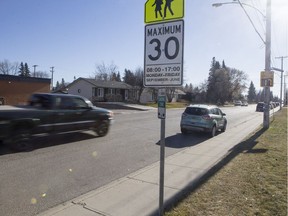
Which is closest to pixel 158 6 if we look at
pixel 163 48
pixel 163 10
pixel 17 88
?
pixel 163 10

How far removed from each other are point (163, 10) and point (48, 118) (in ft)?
23.3

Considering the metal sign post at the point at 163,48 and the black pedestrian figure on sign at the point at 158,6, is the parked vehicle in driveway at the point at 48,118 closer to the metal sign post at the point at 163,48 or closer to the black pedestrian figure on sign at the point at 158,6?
the metal sign post at the point at 163,48

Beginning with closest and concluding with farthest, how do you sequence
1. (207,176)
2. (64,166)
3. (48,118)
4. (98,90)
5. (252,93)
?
(207,176), (64,166), (48,118), (98,90), (252,93)

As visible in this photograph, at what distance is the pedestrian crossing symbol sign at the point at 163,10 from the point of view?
12.8 ft

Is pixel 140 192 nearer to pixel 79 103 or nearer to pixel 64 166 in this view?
pixel 64 166

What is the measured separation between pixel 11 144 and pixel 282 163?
792cm

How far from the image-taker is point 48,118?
32.8 feet

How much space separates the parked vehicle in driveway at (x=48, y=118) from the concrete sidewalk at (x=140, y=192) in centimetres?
414

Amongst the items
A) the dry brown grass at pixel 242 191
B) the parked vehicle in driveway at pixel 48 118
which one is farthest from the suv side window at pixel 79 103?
the dry brown grass at pixel 242 191

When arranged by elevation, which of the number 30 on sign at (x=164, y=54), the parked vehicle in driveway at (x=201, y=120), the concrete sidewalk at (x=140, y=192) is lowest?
the concrete sidewalk at (x=140, y=192)

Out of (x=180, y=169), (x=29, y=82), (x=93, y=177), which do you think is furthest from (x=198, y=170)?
(x=29, y=82)

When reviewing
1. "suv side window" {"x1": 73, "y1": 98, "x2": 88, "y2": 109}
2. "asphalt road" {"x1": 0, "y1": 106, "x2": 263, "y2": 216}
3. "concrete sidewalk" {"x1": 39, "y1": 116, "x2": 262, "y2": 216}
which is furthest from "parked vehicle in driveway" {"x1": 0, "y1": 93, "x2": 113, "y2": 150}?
"concrete sidewalk" {"x1": 39, "y1": 116, "x2": 262, "y2": 216}

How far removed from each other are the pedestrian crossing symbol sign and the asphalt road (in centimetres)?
346

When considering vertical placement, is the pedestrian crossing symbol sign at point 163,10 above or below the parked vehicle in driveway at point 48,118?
above
